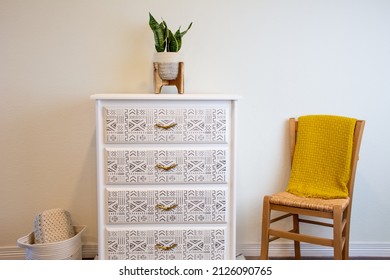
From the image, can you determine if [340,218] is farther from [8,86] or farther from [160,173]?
[8,86]

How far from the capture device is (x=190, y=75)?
2854 mm

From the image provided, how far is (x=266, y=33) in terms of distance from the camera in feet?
9.33

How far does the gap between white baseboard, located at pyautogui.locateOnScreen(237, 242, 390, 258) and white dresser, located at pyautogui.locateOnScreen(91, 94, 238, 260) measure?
53 centimetres

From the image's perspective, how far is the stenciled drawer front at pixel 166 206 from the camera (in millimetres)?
2428

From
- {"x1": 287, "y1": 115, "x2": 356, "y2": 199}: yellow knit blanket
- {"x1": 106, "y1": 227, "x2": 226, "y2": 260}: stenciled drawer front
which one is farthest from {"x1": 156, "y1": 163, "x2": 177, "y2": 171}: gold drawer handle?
{"x1": 287, "y1": 115, "x2": 356, "y2": 199}: yellow knit blanket

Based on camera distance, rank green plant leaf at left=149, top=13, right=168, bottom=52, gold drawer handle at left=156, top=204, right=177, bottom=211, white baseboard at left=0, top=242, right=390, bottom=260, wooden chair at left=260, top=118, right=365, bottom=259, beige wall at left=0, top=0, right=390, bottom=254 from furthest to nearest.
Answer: white baseboard at left=0, top=242, right=390, bottom=260, beige wall at left=0, top=0, right=390, bottom=254, green plant leaf at left=149, top=13, right=168, bottom=52, gold drawer handle at left=156, top=204, right=177, bottom=211, wooden chair at left=260, top=118, right=365, bottom=259

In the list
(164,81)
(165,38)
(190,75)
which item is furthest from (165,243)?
(165,38)

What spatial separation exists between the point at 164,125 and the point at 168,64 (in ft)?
1.28

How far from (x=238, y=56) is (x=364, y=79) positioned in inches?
33.4

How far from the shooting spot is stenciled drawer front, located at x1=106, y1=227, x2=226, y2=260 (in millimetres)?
2443

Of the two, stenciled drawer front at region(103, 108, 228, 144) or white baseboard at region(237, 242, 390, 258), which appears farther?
white baseboard at region(237, 242, 390, 258)

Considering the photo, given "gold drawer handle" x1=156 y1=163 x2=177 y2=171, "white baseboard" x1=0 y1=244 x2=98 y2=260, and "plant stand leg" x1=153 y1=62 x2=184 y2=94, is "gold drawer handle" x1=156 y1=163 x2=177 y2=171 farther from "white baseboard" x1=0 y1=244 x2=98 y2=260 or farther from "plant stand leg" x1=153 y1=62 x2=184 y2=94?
"white baseboard" x1=0 y1=244 x2=98 y2=260

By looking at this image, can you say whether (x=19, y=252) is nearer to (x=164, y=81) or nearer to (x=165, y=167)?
(x=165, y=167)
